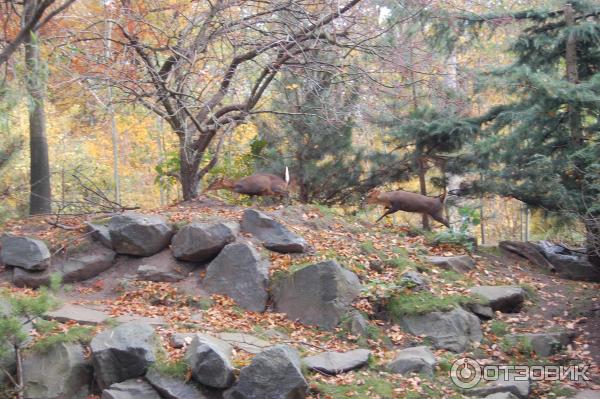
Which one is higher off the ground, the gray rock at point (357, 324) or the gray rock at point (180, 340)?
the gray rock at point (180, 340)

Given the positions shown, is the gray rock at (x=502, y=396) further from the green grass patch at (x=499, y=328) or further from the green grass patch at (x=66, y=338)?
the green grass patch at (x=66, y=338)

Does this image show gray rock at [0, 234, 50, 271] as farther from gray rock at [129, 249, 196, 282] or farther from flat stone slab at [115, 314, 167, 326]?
flat stone slab at [115, 314, 167, 326]

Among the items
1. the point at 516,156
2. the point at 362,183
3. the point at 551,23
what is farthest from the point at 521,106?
the point at 362,183

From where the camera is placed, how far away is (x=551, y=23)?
11.7 meters

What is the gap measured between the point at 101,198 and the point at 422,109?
22.2 ft

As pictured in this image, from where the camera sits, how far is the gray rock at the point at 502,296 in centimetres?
901

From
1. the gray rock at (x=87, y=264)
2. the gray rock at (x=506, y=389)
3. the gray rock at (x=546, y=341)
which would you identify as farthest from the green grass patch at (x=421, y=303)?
the gray rock at (x=87, y=264)

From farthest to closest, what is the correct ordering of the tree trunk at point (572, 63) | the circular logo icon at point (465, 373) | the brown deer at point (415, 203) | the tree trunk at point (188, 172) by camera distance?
the brown deer at point (415, 203), the tree trunk at point (188, 172), the tree trunk at point (572, 63), the circular logo icon at point (465, 373)

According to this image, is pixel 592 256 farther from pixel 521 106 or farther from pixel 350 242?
pixel 350 242

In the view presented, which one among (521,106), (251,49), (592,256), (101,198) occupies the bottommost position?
(592,256)

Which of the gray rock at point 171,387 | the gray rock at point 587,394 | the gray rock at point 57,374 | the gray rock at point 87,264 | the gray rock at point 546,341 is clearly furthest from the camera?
the gray rock at point 87,264

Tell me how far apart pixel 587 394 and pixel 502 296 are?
239 cm

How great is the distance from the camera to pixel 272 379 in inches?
248

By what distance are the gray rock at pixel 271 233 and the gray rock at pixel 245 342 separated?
81.2 inches
